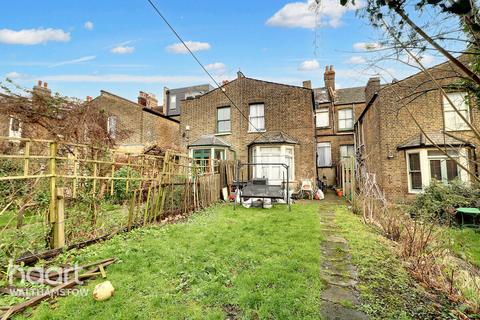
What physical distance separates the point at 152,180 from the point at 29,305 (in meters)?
4.00

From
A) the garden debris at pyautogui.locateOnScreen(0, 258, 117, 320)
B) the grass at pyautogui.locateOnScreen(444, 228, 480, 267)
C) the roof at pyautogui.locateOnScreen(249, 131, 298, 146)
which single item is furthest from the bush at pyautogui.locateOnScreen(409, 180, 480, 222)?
the garden debris at pyautogui.locateOnScreen(0, 258, 117, 320)

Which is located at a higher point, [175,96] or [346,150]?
[175,96]


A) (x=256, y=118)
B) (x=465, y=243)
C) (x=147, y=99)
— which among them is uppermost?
(x=147, y=99)

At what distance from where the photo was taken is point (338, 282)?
11.9 ft

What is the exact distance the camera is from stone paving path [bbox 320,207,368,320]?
286cm

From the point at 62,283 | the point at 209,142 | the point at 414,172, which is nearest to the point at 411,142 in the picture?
the point at 414,172

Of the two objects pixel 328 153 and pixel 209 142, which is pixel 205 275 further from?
pixel 328 153

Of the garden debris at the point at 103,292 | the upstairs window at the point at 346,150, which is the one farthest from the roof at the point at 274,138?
the garden debris at the point at 103,292

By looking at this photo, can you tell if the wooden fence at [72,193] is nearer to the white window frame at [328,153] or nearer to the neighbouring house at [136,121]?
the neighbouring house at [136,121]

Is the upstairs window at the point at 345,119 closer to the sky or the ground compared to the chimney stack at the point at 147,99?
closer to the ground

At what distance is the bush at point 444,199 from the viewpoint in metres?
8.06

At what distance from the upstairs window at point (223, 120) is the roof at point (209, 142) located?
0.75 metres

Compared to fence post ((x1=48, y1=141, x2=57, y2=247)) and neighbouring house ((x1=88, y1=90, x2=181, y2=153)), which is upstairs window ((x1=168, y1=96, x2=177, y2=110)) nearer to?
neighbouring house ((x1=88, y1=90, x2=181, y2=153))

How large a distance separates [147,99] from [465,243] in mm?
24284
